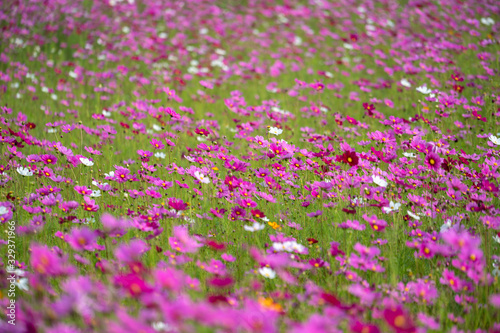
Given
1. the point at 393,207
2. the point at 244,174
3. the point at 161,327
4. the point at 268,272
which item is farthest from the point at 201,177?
the point at 161,327

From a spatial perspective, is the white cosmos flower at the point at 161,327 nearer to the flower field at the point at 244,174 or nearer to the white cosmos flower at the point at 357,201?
the flower field at the point at 244,174

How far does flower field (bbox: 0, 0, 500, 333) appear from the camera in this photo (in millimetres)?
1416

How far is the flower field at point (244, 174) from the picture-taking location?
55.7 inches

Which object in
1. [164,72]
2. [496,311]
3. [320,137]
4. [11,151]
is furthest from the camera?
[164,72]

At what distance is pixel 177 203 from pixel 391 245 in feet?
3.56

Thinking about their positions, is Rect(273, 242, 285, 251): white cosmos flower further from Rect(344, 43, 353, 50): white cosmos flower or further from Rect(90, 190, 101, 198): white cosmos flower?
Rect(344, 43, 353, 50): white cosmos flower

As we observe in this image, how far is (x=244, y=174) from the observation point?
3.09 meters

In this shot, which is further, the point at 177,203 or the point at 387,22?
the point at 387,22

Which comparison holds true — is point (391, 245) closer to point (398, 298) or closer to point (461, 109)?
point (398, 298)

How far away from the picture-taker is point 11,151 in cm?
278

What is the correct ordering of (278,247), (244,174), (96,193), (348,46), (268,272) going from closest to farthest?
(268,272) < (278,247) < (96,193) < (244,174) < (348,46)

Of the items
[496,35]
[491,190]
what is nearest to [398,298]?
[491,190]

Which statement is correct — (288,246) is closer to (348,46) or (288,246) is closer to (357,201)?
(357,201)

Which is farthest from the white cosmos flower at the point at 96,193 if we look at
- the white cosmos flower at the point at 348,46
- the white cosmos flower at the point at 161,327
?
the white cosmos flower at the point at 348,46
